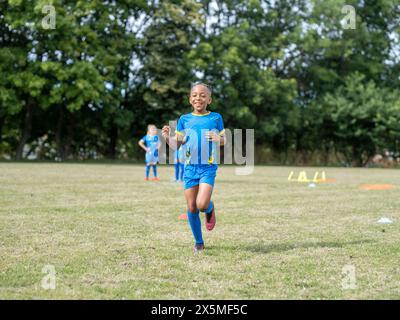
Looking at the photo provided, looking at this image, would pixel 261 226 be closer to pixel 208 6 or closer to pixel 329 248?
pixel 329 248

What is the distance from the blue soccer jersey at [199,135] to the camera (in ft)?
22.2

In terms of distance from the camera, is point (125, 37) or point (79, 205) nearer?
point (79, 205)

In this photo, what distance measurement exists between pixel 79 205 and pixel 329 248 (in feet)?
19.2

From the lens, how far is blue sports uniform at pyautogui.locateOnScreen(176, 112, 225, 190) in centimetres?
676

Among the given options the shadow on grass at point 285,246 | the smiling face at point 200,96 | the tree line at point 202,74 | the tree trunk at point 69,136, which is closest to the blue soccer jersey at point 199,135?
the smiling face at point 200,96

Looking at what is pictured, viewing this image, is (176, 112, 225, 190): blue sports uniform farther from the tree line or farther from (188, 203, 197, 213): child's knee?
the tree line

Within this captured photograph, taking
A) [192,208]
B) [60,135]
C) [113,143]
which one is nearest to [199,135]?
[192,208]

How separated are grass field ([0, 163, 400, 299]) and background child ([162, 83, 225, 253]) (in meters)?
0.52

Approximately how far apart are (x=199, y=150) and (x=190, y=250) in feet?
3.91

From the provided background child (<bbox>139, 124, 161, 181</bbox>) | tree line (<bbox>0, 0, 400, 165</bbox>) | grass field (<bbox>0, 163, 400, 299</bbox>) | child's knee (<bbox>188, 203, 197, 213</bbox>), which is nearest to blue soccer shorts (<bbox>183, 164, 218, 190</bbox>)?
child's knee (<bbox>188, 203, 197, 213</bbox>)

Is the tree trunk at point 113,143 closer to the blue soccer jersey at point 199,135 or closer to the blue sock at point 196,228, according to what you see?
the blue soccer jersey at point 199,135

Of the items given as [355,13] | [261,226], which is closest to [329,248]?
[261,226]

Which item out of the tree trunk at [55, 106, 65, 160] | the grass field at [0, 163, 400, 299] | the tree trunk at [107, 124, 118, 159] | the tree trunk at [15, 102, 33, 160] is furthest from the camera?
the tree trunk at [107, 124, 118, 159]

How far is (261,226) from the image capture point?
8.82 meters
